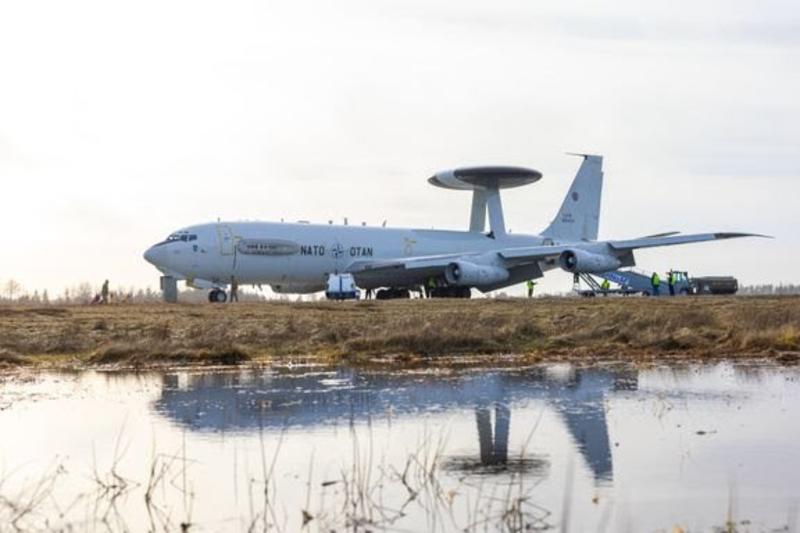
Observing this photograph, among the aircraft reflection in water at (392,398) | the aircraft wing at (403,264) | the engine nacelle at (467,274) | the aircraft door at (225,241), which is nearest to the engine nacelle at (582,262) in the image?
the engine nacelle at (467,274)

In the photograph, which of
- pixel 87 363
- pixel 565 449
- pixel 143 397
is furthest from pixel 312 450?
pixel 87 363

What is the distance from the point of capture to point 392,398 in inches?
668

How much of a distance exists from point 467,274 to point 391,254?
4572mm

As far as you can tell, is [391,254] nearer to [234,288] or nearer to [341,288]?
[341,288]

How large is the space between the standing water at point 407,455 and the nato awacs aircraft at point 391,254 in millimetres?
36176

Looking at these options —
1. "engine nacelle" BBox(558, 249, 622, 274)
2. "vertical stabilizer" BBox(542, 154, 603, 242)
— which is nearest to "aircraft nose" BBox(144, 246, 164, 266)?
"engine nacelle" BBox(558, 249, 622, 274)

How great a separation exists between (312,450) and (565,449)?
2.41 m

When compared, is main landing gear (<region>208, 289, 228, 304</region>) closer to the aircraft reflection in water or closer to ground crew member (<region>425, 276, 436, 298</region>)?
ground crew member (<region>425, 276, 436, 298</region>)

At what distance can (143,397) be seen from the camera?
703 inches

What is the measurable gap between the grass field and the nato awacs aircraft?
22.4m

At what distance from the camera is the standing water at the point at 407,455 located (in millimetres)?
9438

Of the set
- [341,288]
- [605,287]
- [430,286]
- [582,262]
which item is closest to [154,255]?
[341,288]

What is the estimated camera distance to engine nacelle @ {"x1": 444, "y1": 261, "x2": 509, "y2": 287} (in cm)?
5981

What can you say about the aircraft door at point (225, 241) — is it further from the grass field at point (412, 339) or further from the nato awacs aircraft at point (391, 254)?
the grass field at point (412, 339)
